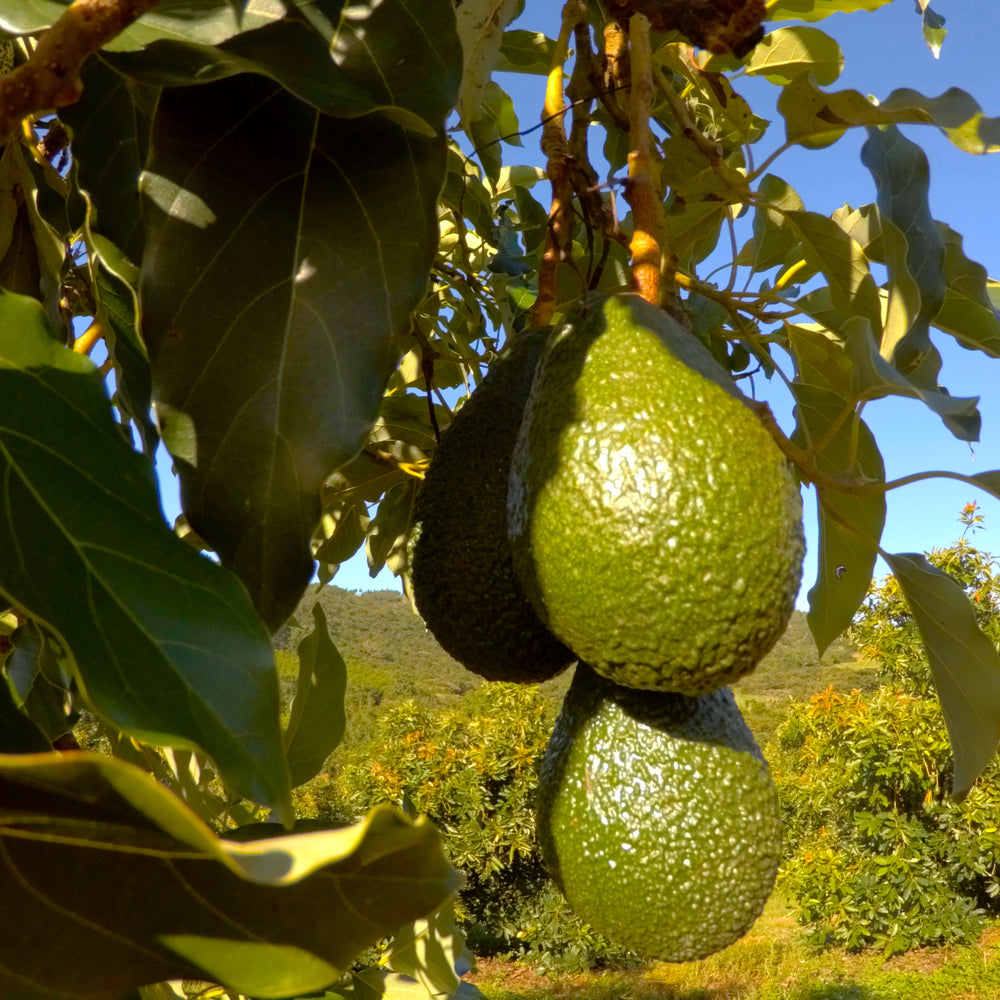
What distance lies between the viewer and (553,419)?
0.82m

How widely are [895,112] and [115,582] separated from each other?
30.7 inches

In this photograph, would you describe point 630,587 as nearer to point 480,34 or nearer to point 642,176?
point 642,176

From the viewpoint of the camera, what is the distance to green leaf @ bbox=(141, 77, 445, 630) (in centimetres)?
58

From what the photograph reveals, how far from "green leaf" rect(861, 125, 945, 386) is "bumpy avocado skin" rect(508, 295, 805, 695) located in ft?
0.72

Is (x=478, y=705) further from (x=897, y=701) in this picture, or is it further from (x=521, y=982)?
(x=897, y=701)

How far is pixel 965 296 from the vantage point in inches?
47.0

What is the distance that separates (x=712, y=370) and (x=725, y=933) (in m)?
0.54

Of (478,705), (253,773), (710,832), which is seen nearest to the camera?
(253,773)

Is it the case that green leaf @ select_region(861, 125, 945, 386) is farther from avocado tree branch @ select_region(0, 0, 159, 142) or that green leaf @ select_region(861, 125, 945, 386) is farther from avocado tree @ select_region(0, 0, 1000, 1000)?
avocado tree branch @ select_region(0, 0, 159, 142)

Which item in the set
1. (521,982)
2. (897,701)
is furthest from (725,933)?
(521,982)

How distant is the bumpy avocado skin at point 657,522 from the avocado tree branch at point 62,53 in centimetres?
46

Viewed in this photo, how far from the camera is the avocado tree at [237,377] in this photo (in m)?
0.43

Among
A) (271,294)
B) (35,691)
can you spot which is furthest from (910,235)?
(35,691)

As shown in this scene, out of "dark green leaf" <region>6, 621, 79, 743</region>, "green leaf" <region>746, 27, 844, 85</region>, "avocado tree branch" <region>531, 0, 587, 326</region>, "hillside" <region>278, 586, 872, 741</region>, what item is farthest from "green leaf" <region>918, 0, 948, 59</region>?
"hillside" <region>278, 586, 872, 741</region>
